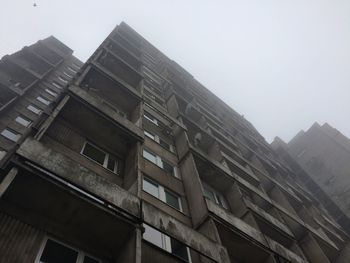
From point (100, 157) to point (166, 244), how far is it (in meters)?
3.82

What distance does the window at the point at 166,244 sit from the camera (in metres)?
8.23

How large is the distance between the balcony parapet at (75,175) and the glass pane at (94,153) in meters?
2.96

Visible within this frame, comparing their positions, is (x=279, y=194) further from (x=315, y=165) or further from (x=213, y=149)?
(x=315, y=165)

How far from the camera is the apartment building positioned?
242 inches

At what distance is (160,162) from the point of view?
1258 centimetres

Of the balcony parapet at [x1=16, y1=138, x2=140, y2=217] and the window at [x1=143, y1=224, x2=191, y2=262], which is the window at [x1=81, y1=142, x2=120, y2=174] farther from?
the balcony parapet at [x1=16, y1=138, x2=140, y2=217]

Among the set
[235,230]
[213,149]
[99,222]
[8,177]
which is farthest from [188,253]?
[213,149]

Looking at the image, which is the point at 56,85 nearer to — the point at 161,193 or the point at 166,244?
the point at 161,193

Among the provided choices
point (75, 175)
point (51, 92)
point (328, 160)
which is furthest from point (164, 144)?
point (328, 160)

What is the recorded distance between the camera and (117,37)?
2416cm

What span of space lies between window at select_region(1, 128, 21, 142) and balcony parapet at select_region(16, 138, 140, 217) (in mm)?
9923

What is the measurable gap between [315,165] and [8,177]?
40679 millimetres

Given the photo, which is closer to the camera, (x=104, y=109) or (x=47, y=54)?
(x=104, y=109)

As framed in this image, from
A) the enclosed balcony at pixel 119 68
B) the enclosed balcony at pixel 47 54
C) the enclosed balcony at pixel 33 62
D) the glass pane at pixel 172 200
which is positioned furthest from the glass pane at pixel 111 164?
the enclosed balcony at pixel 47 54
